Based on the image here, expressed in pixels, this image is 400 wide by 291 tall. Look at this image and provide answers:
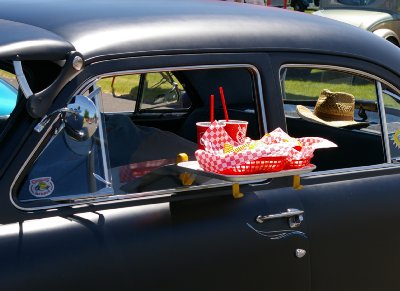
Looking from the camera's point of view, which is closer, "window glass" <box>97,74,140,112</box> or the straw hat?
"window glass" <box>97,74,140,112</box>

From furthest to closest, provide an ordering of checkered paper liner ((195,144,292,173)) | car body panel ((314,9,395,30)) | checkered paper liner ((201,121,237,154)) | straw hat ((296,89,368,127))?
car body panel ((314,9,395,30))
straw hat ((296,89,368,127))
checkered paper liner ((201,121,237,154))
checkered paper liner ((195,144,292,173))

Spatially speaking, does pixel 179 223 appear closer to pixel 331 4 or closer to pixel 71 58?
pixel 71 58

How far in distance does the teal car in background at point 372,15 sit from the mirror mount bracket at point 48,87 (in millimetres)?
11787

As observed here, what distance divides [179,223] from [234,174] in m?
0.26

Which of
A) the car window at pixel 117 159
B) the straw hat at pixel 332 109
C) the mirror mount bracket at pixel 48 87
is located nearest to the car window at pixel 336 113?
the straw hat at pixel 332 109

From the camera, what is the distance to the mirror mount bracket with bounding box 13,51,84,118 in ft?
Result: 7.86

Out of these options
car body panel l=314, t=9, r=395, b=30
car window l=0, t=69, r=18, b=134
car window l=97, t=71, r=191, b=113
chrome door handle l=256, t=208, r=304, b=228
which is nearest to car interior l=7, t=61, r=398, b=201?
car window l=97, t=71, r=191, b=113

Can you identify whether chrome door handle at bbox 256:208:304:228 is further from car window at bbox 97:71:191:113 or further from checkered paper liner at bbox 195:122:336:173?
car window at bbox 97:71:191:113

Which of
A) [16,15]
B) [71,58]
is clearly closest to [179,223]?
[71,58]

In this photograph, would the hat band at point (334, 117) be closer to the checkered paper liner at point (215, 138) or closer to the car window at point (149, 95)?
the car window at point (149, 95)

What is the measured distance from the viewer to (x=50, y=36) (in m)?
2.56

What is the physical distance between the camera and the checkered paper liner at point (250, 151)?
2631 mm

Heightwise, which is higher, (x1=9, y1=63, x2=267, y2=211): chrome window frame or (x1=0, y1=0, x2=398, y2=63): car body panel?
(x1=0, y1=0, x2=398, y2=63): car body panel

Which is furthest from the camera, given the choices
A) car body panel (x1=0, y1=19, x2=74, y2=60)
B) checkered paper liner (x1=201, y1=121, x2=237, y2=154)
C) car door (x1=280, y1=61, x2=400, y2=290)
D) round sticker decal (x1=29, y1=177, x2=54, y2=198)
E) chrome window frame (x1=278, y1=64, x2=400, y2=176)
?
chrome window frame (x1=278, y1=64, x2=400, y2=176)
